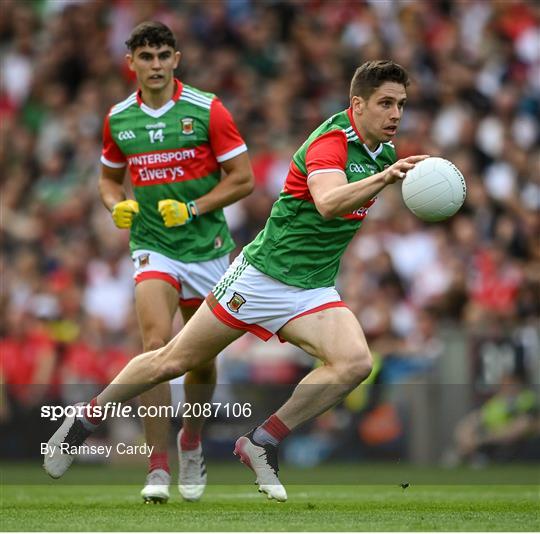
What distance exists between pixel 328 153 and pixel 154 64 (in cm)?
199

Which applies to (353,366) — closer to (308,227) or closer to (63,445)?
(308,227)

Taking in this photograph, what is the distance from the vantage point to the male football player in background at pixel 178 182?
9469 millimetres

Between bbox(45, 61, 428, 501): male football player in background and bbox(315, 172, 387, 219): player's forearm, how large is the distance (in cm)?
27

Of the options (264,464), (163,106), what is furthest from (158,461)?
(163,106)

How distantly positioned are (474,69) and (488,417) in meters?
5.14

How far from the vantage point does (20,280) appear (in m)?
17.6

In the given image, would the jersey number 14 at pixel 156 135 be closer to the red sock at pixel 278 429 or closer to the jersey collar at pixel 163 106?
the jersey collar at pixel 163 106

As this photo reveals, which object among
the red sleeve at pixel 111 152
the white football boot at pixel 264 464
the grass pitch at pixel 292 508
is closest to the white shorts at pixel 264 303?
the white football boot at pixel 264 464

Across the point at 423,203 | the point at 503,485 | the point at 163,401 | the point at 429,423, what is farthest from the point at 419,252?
the point at 423,203

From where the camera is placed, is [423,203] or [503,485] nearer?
[423,203]

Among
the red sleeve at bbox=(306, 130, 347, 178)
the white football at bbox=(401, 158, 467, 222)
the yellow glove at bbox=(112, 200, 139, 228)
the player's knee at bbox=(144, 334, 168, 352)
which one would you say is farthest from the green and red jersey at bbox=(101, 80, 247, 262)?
the white football at bbox=(401, 158, 467, 222)

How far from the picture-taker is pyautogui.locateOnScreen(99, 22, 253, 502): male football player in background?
9.47m

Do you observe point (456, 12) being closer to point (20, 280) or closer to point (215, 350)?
point (20, 280)

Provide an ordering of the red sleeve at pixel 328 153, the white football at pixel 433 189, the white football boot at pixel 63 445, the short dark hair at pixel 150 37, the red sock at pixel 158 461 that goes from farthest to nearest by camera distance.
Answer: the short dark hair at pixel 150 37 → the red sock at pixel 158 461 → the white football boot at pixel 63 445 → the red sleeve at pixel 328 153 → the white football at pixel 433 189
